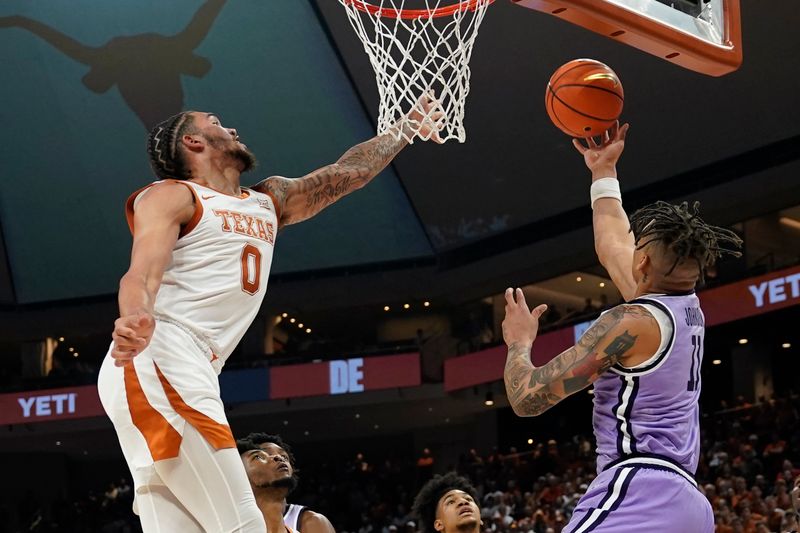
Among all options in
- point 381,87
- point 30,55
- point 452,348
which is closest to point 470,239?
point 452,348

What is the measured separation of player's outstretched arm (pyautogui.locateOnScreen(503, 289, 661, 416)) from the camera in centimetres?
311

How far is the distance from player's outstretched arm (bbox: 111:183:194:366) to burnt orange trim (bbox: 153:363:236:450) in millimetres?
189

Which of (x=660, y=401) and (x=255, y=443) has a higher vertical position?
(x=255, y=443)

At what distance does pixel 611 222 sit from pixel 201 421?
1.62 meters

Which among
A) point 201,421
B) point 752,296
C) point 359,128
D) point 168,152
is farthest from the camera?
point 359,128

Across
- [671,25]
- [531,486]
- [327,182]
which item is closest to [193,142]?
[327,182]

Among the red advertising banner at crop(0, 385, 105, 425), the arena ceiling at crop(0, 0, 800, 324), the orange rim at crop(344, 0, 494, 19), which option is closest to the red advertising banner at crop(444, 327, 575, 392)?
the arena ceiling at crop(0, 0, 800, 324)

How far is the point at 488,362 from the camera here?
20.1 metres

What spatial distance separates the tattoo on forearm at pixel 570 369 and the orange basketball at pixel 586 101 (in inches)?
54.9

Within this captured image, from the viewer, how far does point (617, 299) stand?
839 inches

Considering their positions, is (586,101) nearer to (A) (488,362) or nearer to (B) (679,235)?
(B) (679,235)

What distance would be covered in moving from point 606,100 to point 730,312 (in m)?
13.0

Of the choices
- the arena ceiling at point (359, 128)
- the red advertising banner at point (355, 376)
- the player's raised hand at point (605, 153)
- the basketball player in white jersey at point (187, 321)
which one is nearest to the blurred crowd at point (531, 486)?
the red advertising banner at point (355, 376)

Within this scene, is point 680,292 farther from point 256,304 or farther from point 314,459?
point 314,459
